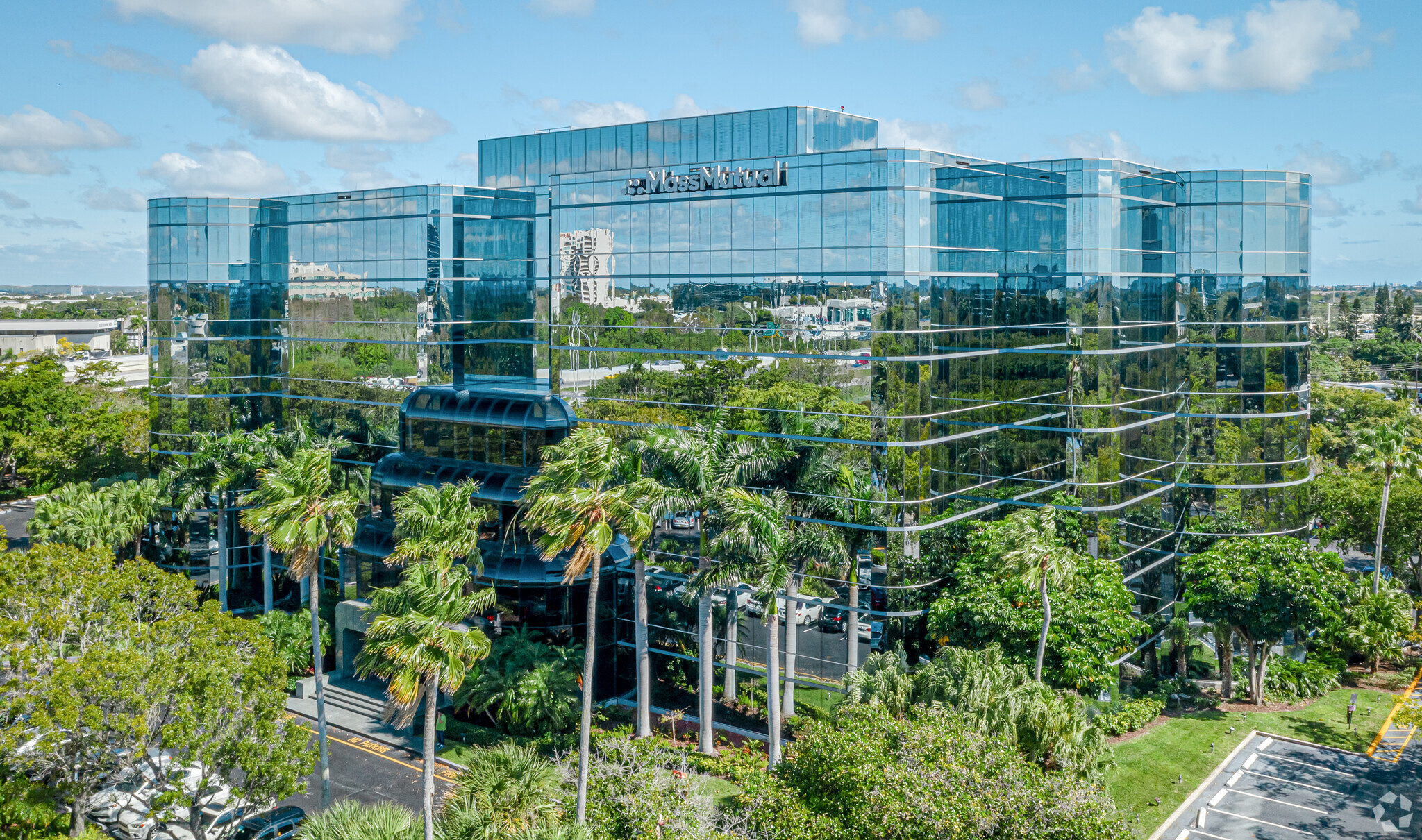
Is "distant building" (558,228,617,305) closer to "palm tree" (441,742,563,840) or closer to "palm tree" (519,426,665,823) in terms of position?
"palm tree" (519,426,665,823)

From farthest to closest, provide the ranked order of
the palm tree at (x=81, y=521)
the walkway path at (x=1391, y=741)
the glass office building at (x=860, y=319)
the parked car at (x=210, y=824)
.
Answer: the palm tree at (x=81, y=521) → the glass office building at (x=860, y=319) → the walkway path at (x=1391, y=741) → the parked car at (x=210, y=824)

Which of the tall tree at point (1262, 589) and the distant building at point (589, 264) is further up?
the distant building at point (589, 264)

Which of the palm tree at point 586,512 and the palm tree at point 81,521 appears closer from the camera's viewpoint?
the palm tree at point 586,512

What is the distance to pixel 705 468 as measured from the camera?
40750 mm

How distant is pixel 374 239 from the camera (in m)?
58.7

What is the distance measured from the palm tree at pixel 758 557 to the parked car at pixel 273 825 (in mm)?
16261

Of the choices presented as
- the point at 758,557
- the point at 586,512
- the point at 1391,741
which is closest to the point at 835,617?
the point at 758,557

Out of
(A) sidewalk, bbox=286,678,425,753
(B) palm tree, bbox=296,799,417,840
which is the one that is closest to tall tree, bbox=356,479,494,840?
(B) palm tree, bbox=296,799,417,840

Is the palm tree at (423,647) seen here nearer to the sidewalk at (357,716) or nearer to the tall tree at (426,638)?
the tall tree at (426,638)

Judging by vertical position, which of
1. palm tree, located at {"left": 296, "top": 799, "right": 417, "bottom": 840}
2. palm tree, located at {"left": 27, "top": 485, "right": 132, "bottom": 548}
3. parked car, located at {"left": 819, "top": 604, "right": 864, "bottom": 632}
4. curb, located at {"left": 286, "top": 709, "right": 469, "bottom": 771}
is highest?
palm tree, located at {"left": 27, "top": 485, "right": 132, "bottom": 548}

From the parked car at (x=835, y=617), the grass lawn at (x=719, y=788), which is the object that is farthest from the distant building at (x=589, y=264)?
the grass lawn at (x=719, y=788)

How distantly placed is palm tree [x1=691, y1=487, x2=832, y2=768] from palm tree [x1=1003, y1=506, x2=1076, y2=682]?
831cm

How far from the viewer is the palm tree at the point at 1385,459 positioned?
184 feet

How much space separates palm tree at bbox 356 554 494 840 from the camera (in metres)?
30.8
